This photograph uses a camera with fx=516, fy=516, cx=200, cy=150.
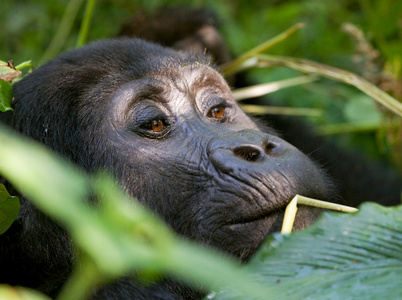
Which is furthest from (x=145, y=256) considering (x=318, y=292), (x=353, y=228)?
(x=353, y=228)

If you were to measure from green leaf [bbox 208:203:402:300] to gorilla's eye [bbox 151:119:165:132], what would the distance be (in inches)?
44.2

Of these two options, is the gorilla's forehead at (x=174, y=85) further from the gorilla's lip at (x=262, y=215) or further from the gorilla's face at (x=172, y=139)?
the gorilla's lip at (x=262, y=215)

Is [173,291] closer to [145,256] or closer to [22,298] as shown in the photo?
[22,298]

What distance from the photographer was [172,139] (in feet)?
7.82

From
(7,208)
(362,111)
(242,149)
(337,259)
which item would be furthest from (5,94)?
(362,111)

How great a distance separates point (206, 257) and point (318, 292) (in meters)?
0.55

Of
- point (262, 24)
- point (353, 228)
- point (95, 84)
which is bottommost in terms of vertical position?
point (262, 24)

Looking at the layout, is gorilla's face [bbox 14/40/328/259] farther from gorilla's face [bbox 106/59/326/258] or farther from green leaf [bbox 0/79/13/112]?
green leaf [bbox 0/79/13/112]

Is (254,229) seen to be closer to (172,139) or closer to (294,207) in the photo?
(294,207)

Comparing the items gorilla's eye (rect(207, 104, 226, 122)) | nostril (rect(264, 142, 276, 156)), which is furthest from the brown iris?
nostril (rect(264, 142, 276, 156))

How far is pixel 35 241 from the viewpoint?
230cm

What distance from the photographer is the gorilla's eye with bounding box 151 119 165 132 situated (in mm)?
2412

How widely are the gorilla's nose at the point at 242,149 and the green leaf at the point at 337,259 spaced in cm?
70

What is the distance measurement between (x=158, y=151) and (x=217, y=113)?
484 millimetres
